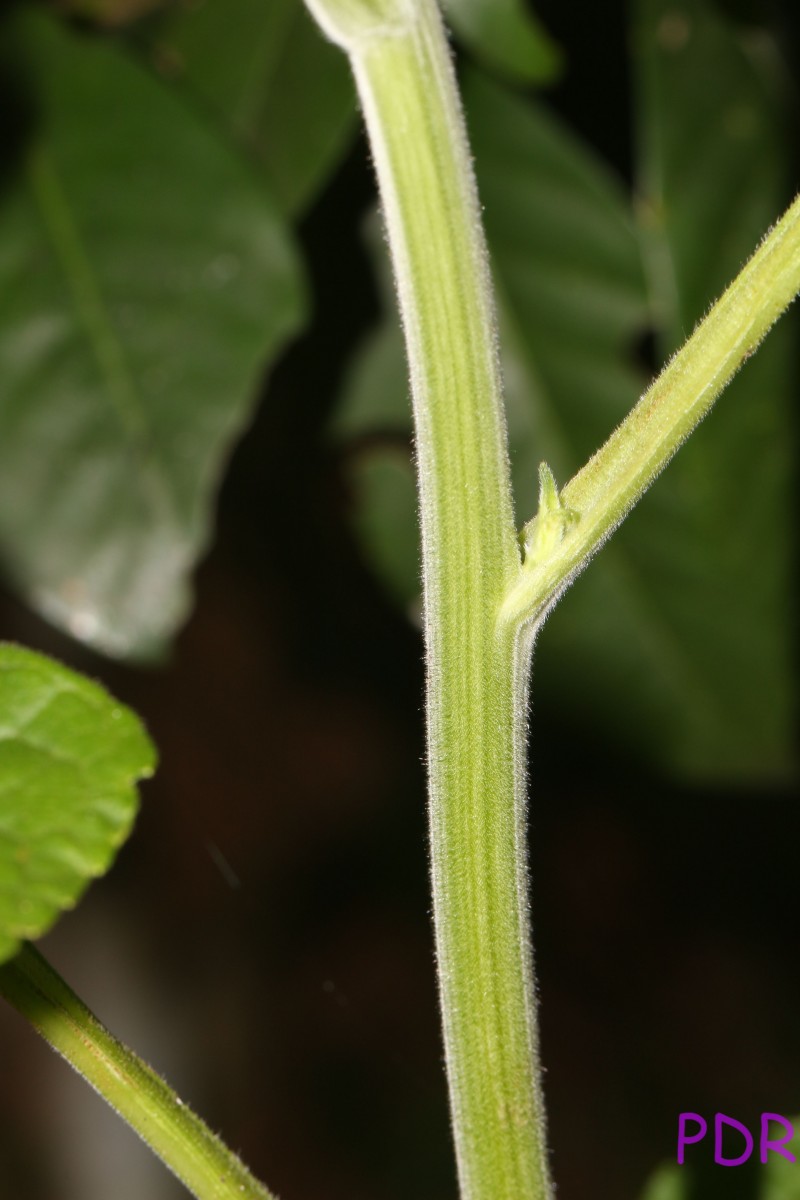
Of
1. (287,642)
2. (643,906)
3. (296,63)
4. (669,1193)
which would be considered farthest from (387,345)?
(643,906)

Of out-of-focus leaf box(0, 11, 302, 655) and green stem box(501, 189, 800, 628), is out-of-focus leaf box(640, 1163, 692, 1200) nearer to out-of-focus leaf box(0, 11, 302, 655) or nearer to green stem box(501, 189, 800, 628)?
green stem box(501, 189, 800, 628)

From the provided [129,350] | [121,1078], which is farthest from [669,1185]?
[129,350]

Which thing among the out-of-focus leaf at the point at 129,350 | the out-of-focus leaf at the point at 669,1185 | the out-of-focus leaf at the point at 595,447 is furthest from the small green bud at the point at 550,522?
the out-of-focus leaf at the point at 595,447

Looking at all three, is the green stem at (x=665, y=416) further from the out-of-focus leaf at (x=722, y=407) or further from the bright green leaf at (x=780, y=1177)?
the out-of-focus leaf at (x=722, y=407)

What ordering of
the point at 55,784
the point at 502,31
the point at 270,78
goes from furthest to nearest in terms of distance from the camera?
the point at 270,78, the point at 502,31, the point at 55,784

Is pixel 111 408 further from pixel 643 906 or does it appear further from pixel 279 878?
pixel 643 906

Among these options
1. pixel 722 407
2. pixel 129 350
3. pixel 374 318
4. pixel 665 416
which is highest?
pixel 665 416

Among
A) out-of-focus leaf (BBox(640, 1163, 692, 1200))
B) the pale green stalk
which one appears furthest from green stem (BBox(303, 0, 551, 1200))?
out-of-focus leaf (BBox(640, 1163, 692, 1200))

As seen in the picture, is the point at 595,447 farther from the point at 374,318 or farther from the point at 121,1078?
the point at 121,1078
